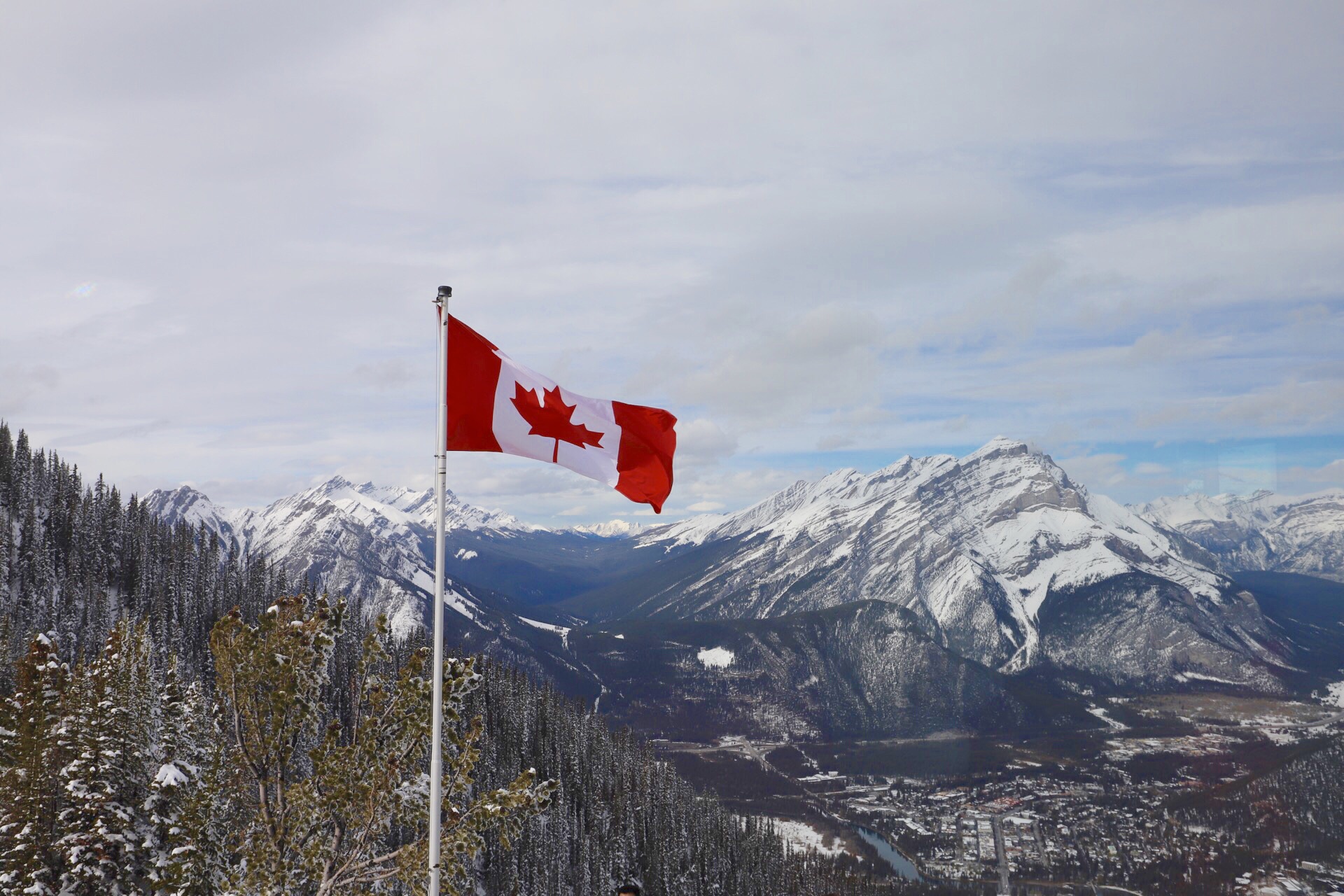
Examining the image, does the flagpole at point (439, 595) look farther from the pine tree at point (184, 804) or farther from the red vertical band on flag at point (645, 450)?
the pine tree at point (184, 804)

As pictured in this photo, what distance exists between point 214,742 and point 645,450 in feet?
65.8

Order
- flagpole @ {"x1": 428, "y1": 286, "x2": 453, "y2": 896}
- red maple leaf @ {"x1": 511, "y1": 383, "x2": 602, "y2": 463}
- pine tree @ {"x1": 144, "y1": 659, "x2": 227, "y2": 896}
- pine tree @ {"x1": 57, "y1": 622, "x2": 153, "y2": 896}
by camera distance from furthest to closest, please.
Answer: pine tree @ {"x1": 57, "y1": 622, "x2": 153, "y2": 896}
pine tree @ {"x1": 144, "y1": 659, "x2": 227, "y2": 896}
red maple leaf @ {"x1": 511, "y1": 383, "x2": 602, "y2": 463}
flagpole @ {"x1": 428, "y1": 286, "x2": 453, "y2": 896}

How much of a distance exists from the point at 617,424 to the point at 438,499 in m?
5.75

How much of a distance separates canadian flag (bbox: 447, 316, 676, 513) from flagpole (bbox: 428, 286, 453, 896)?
18.9 inches

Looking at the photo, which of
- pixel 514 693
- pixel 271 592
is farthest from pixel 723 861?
pixel 271 592

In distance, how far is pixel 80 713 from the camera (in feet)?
125

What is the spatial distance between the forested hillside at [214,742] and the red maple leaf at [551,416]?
7.28 m

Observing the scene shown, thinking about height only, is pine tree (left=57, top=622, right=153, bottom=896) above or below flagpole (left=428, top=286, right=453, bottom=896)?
below

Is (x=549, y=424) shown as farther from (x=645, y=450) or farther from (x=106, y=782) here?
(x=106, y=782)

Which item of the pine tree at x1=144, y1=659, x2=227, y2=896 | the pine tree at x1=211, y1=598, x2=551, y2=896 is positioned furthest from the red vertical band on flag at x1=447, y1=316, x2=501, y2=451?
the pine tree at x1=144, y1=659, x2=227, y2=896

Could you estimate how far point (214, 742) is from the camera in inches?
1150

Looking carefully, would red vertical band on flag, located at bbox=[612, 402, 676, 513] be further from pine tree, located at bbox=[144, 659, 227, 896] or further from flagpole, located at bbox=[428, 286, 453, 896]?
pine tree, located at bbox=[144, 659, 227, 896]

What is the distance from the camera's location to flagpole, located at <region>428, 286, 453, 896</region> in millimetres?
15969

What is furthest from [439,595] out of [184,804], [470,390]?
[184,804]
